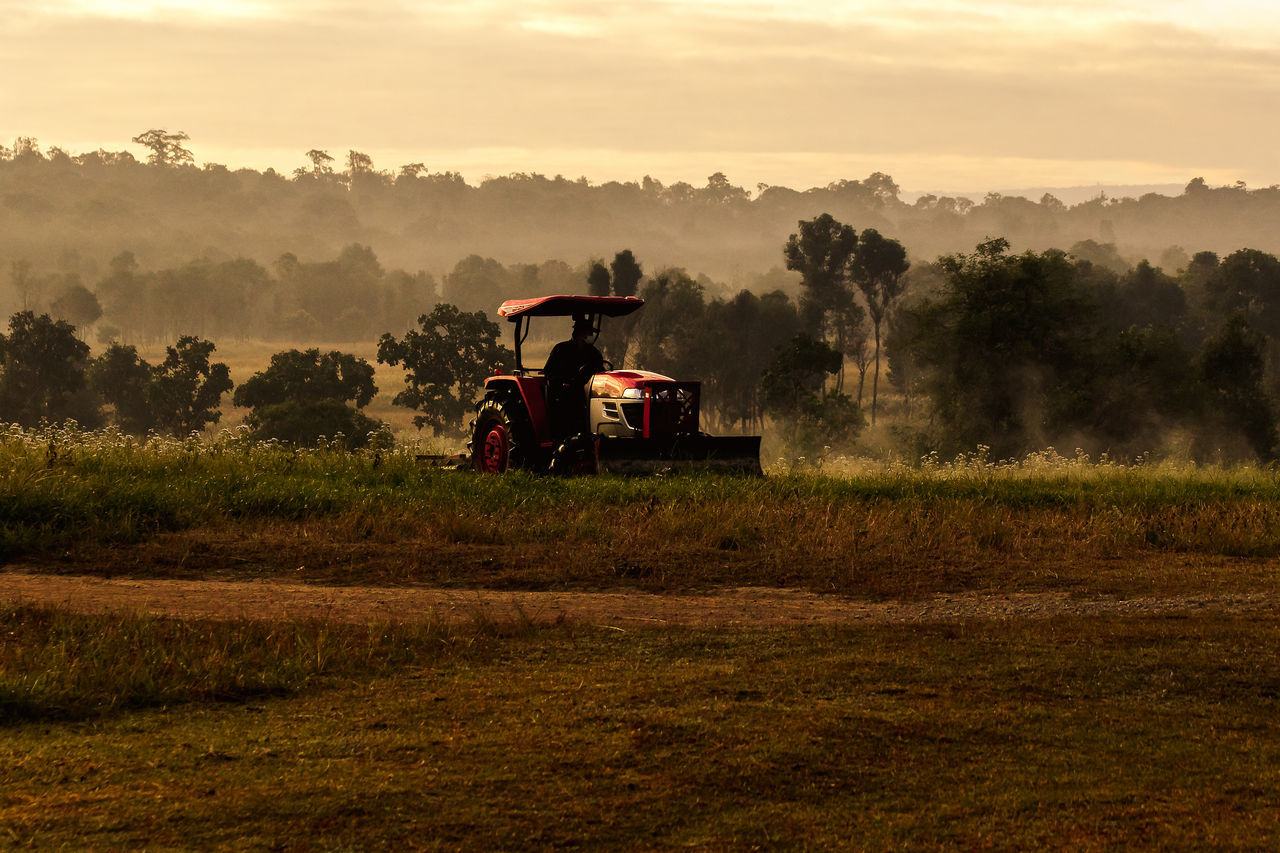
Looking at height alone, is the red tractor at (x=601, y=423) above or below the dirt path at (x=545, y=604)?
above

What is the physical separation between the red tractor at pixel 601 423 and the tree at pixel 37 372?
160 ft

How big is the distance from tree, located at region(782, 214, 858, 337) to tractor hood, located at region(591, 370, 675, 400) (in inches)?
2484

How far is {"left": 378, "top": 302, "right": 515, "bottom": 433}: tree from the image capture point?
61062 mm

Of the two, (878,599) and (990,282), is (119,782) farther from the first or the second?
(990,282)

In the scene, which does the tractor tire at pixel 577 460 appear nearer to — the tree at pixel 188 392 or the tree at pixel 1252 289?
the tree at pixel 188 392

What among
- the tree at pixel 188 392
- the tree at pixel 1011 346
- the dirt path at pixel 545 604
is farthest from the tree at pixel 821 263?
the dirt path at pixel 545 604

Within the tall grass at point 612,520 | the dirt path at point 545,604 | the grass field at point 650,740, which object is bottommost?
the grass field at point 650,740

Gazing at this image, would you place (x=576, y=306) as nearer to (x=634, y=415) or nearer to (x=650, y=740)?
(x=634, y=415)

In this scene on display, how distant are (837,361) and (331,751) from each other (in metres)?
46.9

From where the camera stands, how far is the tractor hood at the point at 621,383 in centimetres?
1673

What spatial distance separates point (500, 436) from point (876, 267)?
210ft

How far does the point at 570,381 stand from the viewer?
17.8 meters

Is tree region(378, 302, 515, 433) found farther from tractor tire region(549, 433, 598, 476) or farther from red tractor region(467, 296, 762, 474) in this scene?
tractor tire region(549, 433, 598, 476)

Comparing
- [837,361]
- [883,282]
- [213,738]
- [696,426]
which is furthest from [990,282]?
[213,738]
